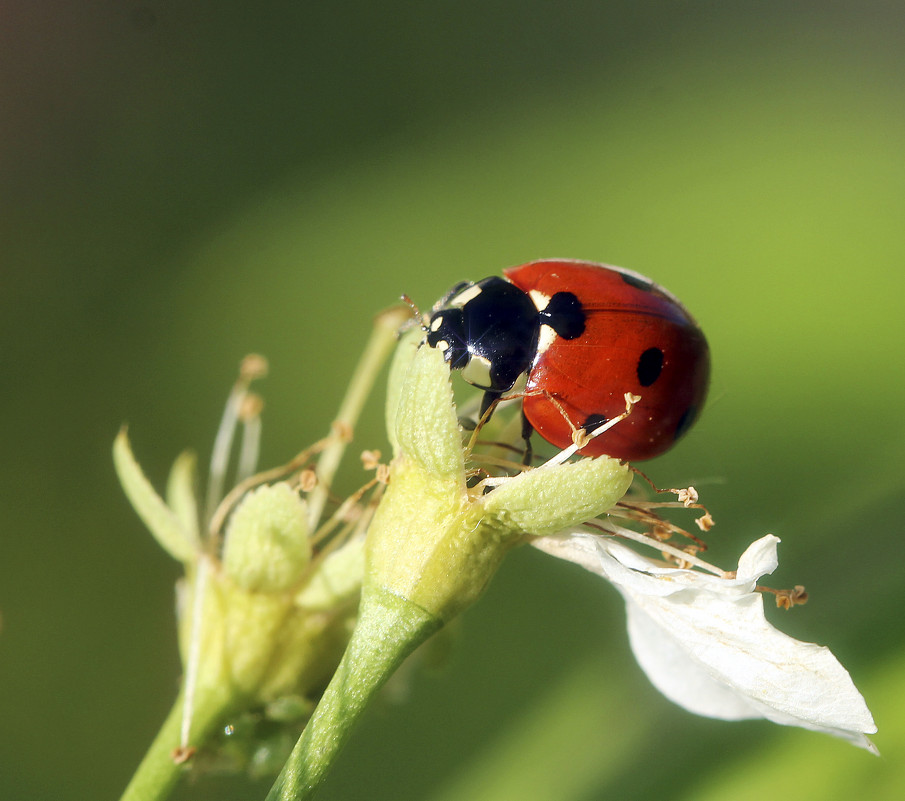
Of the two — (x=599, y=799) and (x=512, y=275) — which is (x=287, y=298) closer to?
(x=512, y=275)

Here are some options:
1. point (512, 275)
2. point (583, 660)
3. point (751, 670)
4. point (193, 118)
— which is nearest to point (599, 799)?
point (583, 660)

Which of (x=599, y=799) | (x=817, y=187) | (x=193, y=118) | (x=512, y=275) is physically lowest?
(x=599, y=799)

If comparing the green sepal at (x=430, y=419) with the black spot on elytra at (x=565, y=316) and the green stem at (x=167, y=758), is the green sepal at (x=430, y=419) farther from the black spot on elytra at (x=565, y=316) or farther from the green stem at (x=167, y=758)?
the green stem at (x=167, y=758)

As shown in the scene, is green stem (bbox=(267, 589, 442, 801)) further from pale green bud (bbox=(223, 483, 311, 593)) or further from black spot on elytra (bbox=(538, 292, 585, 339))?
black spot on elytra (bbox=(538, 292, 585, 339))

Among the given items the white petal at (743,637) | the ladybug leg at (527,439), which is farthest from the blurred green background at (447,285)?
the ladybug leg at (527,439)

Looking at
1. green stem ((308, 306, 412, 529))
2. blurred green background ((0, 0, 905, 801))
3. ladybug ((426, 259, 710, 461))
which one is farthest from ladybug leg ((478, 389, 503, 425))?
blurred green background ((0, 0, 905, 801))

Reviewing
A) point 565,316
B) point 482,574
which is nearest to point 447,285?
point 565,316
